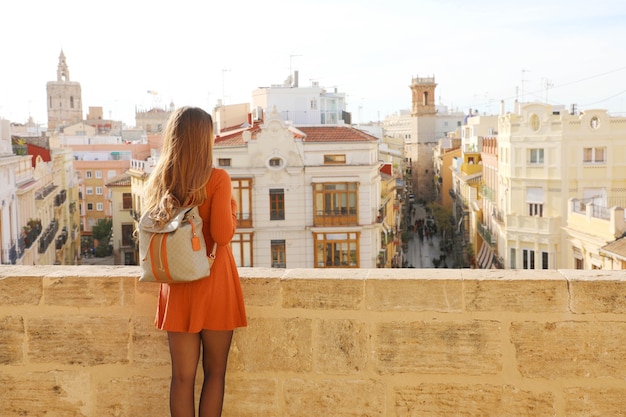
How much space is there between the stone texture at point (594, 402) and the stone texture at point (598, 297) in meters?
0.34

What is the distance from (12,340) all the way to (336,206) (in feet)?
77.2

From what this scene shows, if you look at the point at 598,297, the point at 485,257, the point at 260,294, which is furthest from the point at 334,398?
the point at 485,257

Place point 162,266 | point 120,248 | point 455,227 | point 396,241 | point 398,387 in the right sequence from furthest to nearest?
point 455,227
point 120,248
point 396,241
point 398,387
point 162,266

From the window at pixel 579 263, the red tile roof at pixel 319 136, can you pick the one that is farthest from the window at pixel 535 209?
the red tile roof at pixel 319 136

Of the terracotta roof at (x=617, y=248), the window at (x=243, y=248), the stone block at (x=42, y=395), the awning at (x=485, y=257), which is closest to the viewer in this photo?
the stone block at (x=42, y=395)

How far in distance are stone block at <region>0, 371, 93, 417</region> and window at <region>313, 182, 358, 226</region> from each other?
23.3 metres

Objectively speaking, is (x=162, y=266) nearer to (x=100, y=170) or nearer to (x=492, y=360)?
(x=492, y=360)

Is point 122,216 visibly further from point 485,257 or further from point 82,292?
point 82,292

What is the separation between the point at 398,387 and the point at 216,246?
103cm

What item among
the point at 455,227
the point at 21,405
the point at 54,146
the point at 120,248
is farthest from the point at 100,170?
the point at 21,405

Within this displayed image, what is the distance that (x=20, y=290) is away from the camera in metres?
4.14

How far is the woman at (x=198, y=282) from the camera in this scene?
363 centimetres

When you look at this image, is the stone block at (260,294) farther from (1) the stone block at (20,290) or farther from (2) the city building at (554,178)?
(2) the city building at (554,178)

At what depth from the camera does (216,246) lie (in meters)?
3.70
